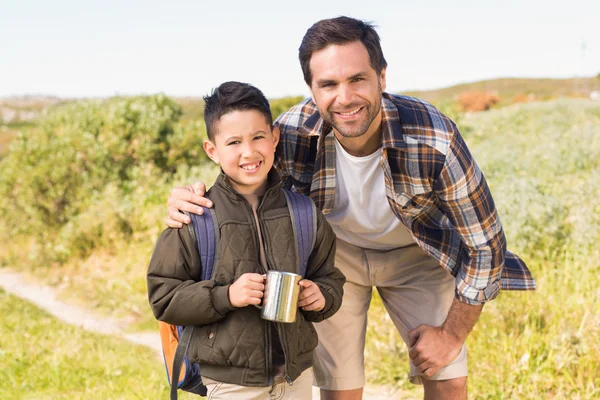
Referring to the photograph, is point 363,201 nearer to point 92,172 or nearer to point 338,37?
point 338,37

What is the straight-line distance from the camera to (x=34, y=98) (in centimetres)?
5197

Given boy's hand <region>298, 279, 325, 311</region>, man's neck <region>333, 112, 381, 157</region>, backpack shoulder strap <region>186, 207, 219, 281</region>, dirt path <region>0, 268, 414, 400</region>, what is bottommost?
dirt path <region>0, 268, 414, 400</region>

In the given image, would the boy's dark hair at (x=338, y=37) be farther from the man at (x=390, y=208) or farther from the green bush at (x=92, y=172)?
the green bush at (x=92, y=172)

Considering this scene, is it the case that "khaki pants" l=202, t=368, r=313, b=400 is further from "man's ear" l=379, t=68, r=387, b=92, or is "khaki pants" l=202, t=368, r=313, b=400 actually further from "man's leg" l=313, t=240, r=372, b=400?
"man's ear" l=379, t=68, r=387, b=92

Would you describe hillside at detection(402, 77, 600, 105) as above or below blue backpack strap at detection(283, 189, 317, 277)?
above

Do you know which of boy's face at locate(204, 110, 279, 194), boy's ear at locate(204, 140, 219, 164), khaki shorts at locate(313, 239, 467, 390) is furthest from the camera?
khaki shorts at locate(313, 239, 467, 390)

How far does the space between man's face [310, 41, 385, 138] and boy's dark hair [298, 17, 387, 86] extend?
29 mm

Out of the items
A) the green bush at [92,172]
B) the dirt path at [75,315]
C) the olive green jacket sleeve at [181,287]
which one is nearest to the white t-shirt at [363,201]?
the olive green jacket sleeve at [181,287]

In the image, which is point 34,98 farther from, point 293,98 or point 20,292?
point 20,292

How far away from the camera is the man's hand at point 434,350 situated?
124 inches

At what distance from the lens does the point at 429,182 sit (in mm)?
3027

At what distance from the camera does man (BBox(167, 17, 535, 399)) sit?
2965 mm

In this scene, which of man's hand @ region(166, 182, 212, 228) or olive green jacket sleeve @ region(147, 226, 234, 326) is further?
man's hand @ region(166, 182, 212, 228)

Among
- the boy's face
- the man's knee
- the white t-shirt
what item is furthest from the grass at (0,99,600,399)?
the boy's face
